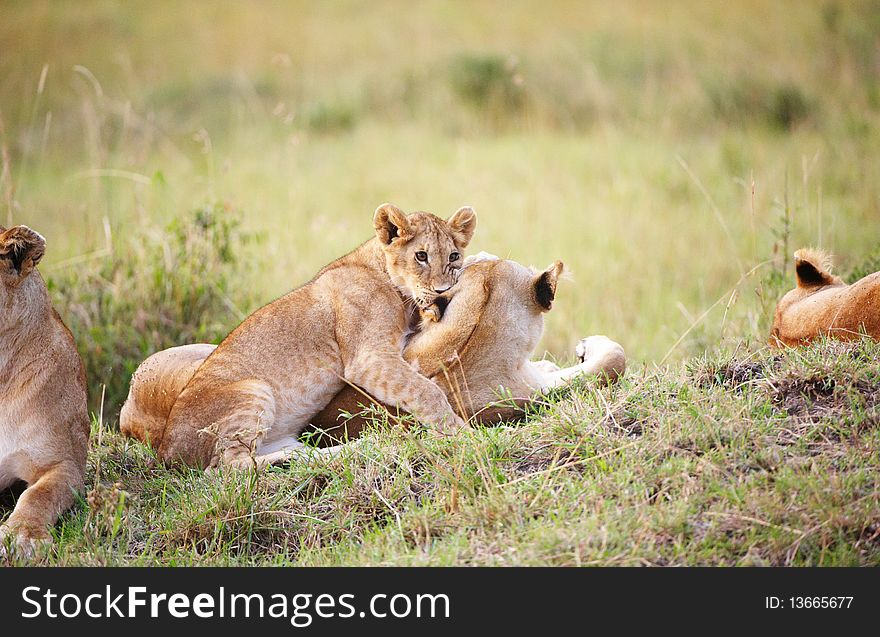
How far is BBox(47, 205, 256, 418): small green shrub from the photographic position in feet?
23.1

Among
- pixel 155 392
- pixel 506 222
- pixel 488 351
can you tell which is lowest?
pixel 506 222

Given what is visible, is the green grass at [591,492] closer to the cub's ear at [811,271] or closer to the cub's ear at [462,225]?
the cub's ear at [811,271]

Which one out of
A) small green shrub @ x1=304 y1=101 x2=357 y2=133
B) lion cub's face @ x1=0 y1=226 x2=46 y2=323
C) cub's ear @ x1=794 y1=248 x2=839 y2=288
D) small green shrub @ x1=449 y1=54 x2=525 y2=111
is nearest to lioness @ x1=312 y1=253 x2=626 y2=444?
cub's ear @ x1=794 y1=248 x2=839 y2=288

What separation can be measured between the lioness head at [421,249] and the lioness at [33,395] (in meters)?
1.61

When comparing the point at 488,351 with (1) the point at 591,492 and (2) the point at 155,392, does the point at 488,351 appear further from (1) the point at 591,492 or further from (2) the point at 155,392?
(2) the point at 155,392

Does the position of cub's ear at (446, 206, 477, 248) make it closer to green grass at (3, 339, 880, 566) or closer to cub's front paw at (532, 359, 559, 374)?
cub's front paw at (532, 359, 559, 374)

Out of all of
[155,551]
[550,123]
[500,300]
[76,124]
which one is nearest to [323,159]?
[550,123]

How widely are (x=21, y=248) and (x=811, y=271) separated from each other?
12.0 feet

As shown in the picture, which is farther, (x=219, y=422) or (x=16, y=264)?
(x=219, y=422)

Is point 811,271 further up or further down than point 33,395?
further up

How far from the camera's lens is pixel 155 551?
4250mm

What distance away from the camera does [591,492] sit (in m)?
3.90

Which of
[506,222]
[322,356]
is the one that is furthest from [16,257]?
[506,222]
